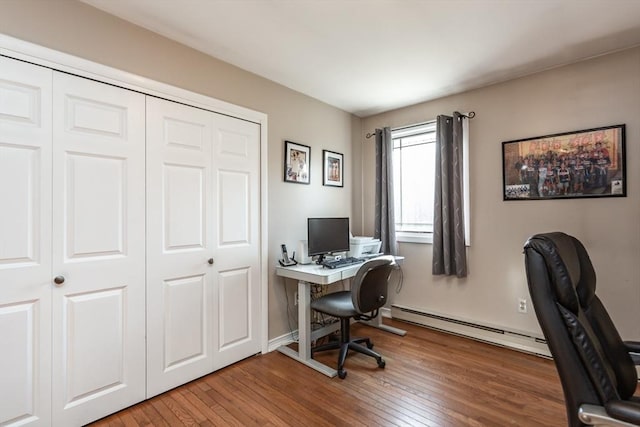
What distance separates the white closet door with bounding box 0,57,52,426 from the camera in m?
1.60

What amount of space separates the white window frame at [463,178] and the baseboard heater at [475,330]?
0.79 m

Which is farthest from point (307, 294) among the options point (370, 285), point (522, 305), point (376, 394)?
point (522, 305)

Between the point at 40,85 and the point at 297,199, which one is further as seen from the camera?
the point at 297,199

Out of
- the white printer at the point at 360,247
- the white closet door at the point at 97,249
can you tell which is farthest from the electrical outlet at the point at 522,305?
the white closet door at the point at 97,249

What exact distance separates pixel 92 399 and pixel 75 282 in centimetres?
72

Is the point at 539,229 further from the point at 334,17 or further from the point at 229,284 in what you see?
the point at 229,284

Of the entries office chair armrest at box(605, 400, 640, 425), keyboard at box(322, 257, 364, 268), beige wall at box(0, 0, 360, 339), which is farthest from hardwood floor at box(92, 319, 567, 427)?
office chair armrest at box(605, 400, 640, 425)

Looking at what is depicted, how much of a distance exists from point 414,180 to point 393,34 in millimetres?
1745

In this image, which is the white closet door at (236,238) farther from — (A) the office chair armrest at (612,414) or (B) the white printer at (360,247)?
(A) the office chair armrest at (612,414)

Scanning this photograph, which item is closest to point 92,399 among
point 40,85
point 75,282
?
point 75,282

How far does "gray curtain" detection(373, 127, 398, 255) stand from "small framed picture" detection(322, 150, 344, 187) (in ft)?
1.43

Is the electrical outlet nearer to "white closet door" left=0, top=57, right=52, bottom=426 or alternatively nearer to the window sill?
the window sill

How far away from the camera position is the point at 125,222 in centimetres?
200

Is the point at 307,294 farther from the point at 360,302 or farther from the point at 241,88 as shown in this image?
the point at 241,88
